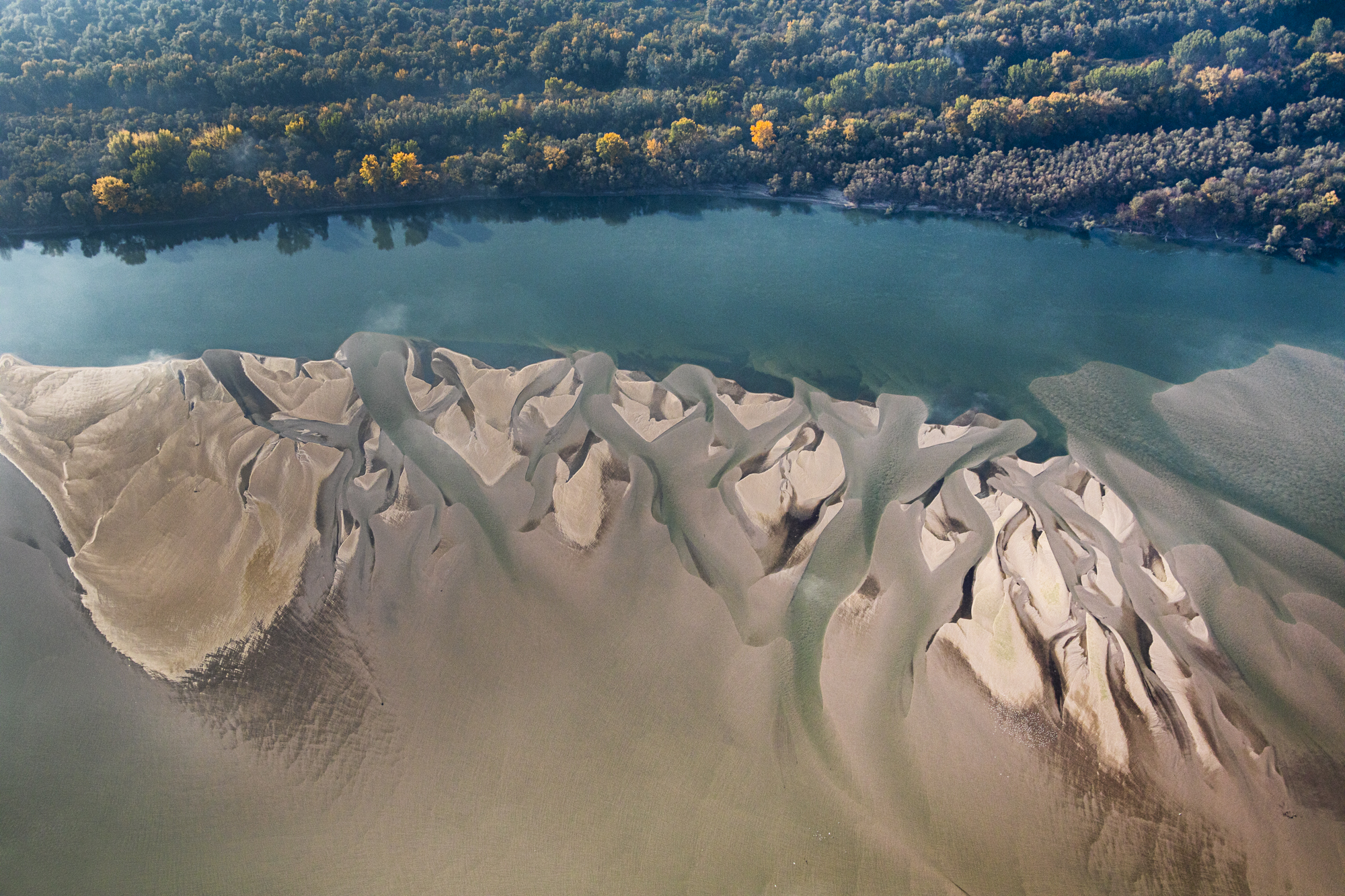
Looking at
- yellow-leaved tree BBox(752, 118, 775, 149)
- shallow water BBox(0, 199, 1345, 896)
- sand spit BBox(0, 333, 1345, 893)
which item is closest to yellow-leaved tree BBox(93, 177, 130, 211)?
shallow water BBox(0, 199, 1345, 896)

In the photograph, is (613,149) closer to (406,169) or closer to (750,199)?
(750,199)

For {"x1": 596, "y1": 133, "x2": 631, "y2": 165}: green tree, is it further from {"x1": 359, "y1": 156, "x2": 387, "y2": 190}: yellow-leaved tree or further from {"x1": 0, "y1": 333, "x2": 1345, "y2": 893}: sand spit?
{"x1": 0, "y1": 333, "x2": 1345, "y2": 893}: sand spit

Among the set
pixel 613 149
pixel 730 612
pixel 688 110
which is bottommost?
pixel 730 612

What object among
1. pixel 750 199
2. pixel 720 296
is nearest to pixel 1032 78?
pixel 750 199

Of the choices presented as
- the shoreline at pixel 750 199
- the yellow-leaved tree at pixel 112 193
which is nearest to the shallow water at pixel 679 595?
the shoreline at pixel 750 199

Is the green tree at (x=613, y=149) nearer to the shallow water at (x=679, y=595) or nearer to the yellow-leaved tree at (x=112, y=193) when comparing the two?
the shallow water at (x=679, y=595)

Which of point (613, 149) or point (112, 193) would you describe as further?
point (613, 149)
